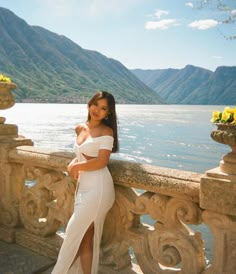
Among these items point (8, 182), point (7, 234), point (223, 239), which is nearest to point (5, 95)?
point (8, 182)

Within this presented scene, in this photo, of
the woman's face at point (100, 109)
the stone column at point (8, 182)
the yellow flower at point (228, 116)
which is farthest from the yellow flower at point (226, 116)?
the stone column at point (8, 182)

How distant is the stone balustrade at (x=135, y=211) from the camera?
262 cm

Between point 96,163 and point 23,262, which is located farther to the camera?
point 23,262

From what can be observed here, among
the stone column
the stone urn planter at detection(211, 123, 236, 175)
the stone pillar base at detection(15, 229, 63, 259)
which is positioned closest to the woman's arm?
the stone urn planter at detection(211, 123, 236, 175)

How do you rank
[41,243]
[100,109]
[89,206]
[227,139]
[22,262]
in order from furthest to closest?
[41,243], [22,262], [100,109], [89,206], [227,139]

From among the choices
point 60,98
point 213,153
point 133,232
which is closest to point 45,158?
point 133,232

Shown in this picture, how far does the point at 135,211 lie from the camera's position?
3.19 m

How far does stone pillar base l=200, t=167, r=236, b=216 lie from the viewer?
Result: 8.13 ft

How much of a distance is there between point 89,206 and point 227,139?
1.41m

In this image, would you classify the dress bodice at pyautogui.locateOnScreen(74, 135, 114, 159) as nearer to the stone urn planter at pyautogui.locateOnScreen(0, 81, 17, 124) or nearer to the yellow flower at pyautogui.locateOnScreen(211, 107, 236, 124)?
the yellow flower at pyautogui.locateOnScreen(211, 107, 236, 124)

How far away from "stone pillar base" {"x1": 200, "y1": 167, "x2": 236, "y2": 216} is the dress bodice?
1.00 m

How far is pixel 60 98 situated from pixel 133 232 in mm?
189783

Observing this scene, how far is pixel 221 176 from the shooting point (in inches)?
99.3

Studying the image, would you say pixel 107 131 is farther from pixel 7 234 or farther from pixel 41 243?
pixel 7 234
